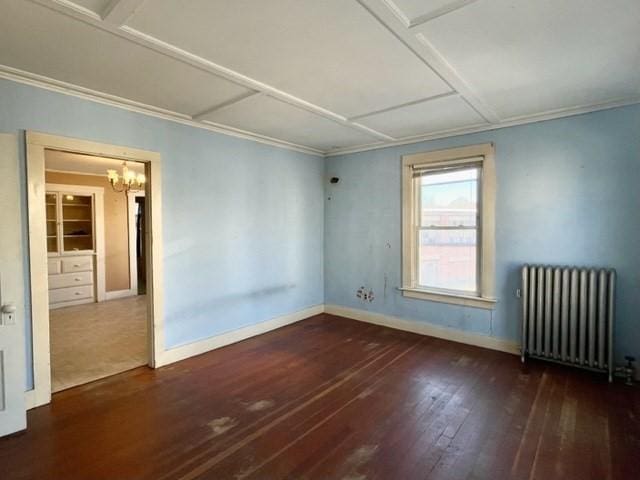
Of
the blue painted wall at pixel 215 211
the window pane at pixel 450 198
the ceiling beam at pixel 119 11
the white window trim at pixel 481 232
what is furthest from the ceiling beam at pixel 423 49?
the blue painted wall at pixel 215 211

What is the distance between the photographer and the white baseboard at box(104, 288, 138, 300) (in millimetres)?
6713

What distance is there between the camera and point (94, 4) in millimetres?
1742

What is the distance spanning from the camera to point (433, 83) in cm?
274

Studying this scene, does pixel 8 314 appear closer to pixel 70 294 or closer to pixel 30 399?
pixel 30 399

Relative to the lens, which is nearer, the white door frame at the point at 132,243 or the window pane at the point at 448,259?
the window pane at the point at 448,259

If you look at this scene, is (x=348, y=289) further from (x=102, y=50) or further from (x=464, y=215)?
(x=102, y=50)

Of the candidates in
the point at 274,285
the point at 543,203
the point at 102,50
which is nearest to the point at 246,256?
the point at 274,285

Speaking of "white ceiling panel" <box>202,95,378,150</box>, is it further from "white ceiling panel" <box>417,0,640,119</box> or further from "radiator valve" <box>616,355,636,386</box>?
"radiator valve" <box>616,355,636,386</box>

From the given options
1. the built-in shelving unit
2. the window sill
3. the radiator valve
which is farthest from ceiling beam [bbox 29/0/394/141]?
the built-in shelving unit

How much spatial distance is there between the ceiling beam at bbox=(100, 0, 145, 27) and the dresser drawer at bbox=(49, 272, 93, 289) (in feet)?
18.7

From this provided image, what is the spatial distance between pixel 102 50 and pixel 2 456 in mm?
2609

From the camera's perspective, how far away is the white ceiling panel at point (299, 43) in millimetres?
1775

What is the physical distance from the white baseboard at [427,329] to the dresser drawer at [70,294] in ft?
14.8

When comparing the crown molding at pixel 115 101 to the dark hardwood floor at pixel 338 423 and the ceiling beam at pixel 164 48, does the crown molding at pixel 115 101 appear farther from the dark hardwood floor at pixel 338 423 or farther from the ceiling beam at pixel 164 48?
the dark hardwood floor at pixel 338 423
